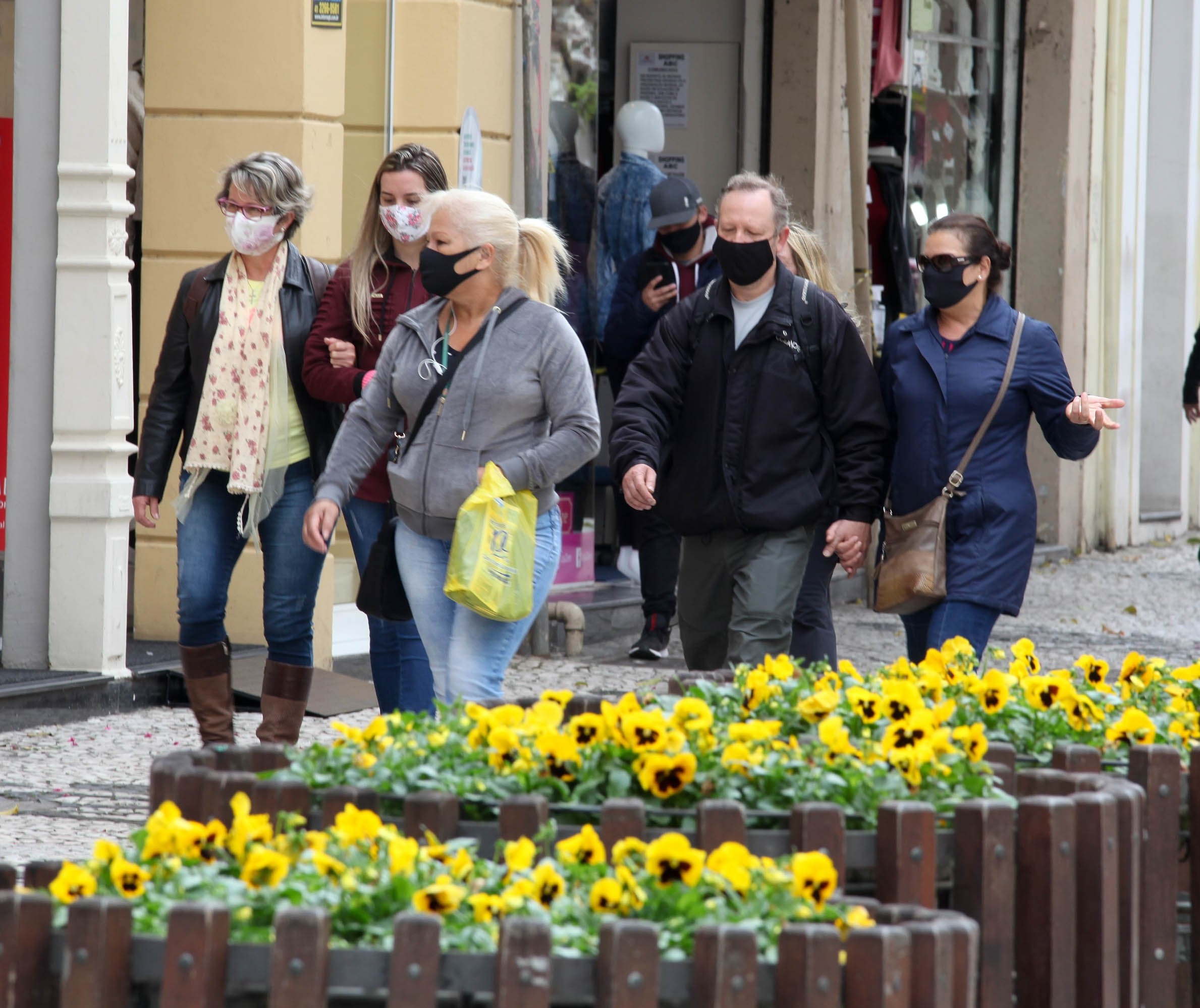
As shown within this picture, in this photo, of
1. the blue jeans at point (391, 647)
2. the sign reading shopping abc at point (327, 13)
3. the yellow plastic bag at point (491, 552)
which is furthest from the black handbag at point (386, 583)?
the sign reading shopping abc at point (327, 13)

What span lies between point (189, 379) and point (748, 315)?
5.42 ft

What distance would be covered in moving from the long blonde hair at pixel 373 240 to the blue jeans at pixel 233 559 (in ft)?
1.56

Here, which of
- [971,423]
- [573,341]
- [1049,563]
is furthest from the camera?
[1049,563]

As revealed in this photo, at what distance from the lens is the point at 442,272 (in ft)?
15.5

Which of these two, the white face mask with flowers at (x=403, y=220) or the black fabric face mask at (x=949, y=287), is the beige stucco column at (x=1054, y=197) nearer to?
the black fabric face mask at (x=949, y=287)

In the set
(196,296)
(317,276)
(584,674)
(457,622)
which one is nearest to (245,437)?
(196,296)

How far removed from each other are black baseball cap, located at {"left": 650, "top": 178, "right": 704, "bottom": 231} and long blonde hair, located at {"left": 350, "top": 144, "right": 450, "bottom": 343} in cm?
341

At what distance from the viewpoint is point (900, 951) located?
2.13m

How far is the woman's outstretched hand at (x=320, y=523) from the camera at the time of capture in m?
4.68

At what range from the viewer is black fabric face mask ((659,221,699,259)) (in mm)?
9000

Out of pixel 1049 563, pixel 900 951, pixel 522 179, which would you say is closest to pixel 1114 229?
pixel 1049 563

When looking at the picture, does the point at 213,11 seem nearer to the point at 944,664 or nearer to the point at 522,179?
the point at 522,179

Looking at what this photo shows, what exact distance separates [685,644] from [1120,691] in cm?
216

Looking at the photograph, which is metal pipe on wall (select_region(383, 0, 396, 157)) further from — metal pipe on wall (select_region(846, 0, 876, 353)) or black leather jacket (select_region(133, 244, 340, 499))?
black leather jacket (select_region(133, 244, 340, 499))
